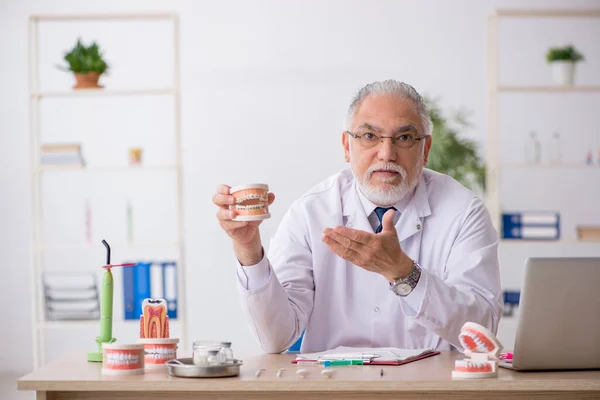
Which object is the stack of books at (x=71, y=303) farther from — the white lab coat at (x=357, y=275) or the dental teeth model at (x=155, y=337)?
the dental teeth model at (x=155, y=337)

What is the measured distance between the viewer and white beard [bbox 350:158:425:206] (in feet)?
7.86

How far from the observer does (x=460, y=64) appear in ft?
17.4

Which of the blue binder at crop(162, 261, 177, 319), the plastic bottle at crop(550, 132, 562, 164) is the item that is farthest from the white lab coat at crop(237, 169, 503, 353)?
the plastic bottle at crop(550, 132, 562, 164)

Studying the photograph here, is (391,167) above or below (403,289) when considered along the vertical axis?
above

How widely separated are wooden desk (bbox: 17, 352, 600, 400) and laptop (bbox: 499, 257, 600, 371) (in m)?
0.04

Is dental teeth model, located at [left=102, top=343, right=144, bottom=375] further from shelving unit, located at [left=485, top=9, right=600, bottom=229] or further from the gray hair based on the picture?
shelving unit, located at [left=485, top=9, right=600, bottom=229]

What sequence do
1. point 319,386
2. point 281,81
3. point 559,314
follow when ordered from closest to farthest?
point 319,386 < point 559,314 < point 281,81

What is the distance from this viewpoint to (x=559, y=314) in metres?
1.72

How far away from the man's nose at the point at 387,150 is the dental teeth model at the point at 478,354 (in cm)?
76

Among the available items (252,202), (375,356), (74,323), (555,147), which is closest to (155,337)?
(252,202)

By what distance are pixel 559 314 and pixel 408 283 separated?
380 mm

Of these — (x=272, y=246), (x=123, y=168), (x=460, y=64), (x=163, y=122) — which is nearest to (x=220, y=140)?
(x=163, y=122)

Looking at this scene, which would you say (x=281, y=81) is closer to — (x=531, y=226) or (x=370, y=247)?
(x=531, y=226)

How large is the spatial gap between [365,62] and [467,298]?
133 inches
